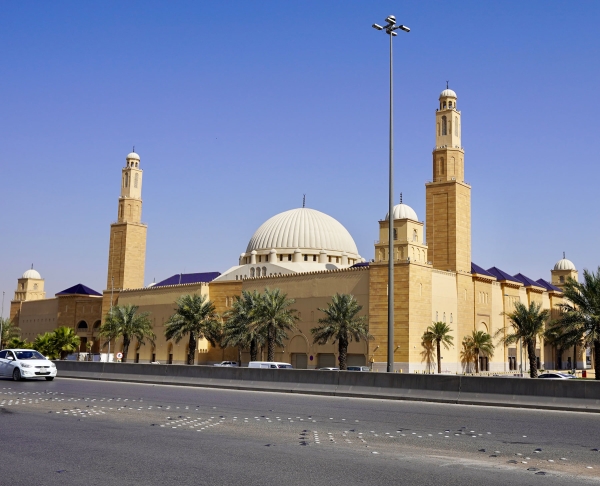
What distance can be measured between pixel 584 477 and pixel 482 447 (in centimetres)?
247

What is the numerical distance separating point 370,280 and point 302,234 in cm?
2357

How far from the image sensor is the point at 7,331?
95.6m

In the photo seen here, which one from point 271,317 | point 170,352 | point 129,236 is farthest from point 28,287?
point 271,317

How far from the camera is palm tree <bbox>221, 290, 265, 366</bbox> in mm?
57312

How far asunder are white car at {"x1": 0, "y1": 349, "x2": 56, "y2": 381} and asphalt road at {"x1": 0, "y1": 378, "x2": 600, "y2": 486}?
8420 millimetres

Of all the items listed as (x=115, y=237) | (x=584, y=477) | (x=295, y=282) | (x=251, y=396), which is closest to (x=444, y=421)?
(x=584, y=477)

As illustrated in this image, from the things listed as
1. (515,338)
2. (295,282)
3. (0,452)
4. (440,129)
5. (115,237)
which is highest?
(440,129)

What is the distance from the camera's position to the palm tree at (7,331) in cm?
9441

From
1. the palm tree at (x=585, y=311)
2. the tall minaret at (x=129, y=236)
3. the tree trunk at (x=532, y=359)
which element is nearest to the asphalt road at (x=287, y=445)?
the palm tree at (x=585, y=311)

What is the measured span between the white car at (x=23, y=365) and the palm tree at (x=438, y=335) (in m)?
36.9

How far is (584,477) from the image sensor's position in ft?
27.4

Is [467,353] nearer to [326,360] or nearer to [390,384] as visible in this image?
[326,360]

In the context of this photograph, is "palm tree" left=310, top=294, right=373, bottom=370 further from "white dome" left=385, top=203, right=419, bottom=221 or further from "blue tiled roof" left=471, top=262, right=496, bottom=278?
"blue tiled roof" left=471, top=262, right=496, bottom=278

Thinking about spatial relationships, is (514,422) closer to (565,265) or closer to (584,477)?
(584,477)
